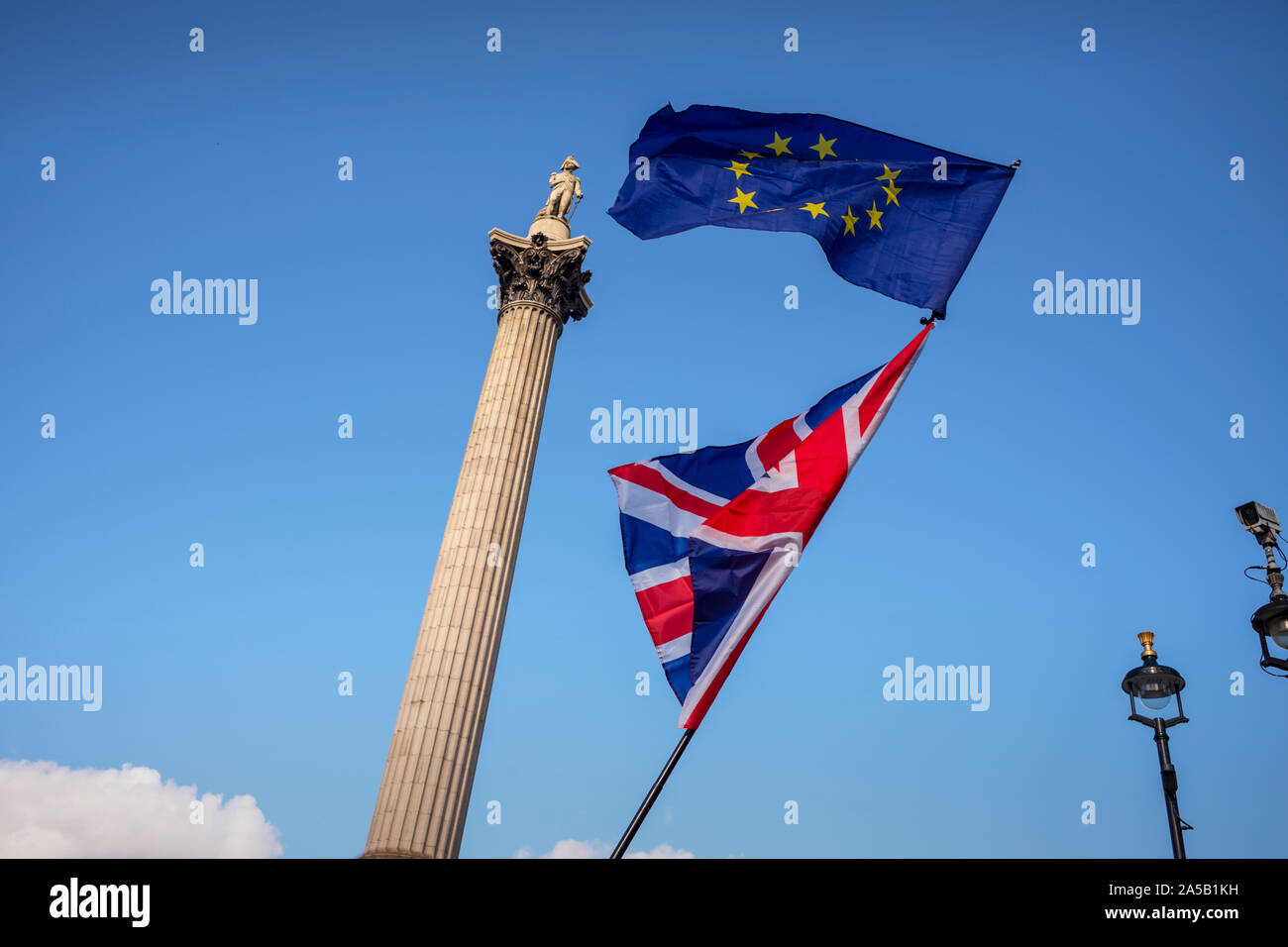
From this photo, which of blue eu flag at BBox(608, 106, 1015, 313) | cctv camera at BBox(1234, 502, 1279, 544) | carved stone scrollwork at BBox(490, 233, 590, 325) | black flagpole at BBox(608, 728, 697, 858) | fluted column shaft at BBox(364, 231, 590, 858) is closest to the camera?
black flagpole at BBox(608, 728, 697, 858)

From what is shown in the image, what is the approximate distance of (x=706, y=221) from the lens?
16078 mm

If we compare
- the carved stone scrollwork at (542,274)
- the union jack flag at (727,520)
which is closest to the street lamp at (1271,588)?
the union jack flag at (727,520)

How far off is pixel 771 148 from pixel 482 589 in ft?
29.0

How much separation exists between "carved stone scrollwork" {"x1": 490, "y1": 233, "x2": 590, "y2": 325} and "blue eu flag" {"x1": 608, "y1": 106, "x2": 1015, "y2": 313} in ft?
20.8

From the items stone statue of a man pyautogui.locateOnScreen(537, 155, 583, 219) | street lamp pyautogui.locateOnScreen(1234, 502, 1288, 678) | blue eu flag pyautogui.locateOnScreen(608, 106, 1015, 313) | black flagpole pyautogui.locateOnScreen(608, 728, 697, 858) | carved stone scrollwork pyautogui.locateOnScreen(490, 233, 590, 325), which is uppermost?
stone statue of a man pyautogui.locateOnScreen(537, 155, 583, 219)

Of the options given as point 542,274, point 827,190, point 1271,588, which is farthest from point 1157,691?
point 542,274

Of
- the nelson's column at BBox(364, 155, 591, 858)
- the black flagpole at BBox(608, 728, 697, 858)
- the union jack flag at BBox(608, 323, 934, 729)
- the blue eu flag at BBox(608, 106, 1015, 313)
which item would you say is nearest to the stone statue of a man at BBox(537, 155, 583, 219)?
the nelson's column at BBox(364, 155, 591, 858)

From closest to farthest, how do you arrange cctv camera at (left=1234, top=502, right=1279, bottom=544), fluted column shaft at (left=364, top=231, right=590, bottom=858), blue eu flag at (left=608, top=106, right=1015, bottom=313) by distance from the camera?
cctv camera at (left=1234, top=502, right=1279, bottom=544)
blue eu flag at (left=608, top=106, right=1015, bottom=313)
fluted column shaft at (left=364, top=231, right=590, bottom=858)

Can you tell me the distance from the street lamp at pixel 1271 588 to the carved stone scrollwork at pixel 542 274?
1398 cm

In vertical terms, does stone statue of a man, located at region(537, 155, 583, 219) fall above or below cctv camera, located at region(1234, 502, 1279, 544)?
above

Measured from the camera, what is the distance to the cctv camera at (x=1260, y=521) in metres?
12.8

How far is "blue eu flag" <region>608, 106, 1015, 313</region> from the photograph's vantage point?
15.7 m

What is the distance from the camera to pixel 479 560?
61.4 ft

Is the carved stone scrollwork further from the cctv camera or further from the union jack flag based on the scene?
the cctv camera
